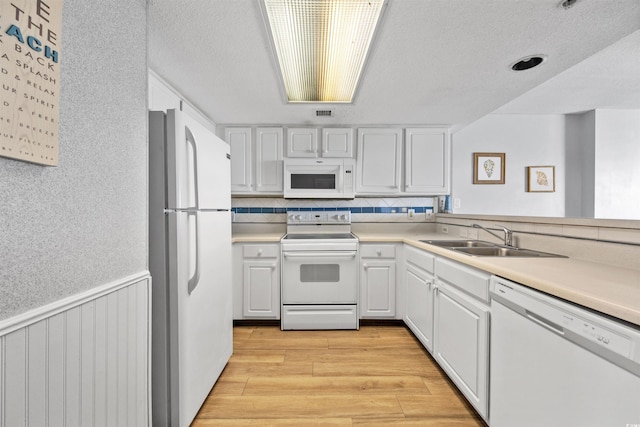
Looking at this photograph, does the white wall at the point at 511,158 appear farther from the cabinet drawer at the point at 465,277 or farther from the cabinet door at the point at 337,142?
the cabinet drawer at the point at 465,277

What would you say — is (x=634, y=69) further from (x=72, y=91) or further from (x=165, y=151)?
(x=72, y=91)

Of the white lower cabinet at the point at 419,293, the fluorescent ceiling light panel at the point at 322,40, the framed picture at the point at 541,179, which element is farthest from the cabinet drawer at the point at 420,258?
the framed picture at the point at 541,179

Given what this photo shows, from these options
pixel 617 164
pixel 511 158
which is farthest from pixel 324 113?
pixel 617 164

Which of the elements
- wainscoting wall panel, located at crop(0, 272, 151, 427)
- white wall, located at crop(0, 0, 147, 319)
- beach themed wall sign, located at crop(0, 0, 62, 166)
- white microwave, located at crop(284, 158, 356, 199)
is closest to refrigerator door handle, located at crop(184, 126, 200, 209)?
white wall, located at crop(0, 0, 147, 319)

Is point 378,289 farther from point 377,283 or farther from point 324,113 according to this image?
point 324,113

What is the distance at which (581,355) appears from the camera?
0.85 meters

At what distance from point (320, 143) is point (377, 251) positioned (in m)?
1.31

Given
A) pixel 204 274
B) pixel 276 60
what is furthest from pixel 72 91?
pixel 276 60

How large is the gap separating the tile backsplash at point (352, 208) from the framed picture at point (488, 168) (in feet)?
2.83

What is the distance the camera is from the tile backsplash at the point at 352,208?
3.23 meters

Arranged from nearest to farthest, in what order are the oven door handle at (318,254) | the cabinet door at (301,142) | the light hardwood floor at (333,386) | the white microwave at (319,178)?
the light hardwood floor at (333,386) → the oven door handle at (318,254) → the white microwave at (319,178) → the cabinet door at (301,142)

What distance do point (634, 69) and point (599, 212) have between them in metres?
1.92

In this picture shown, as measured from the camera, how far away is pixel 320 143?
9.71 ft

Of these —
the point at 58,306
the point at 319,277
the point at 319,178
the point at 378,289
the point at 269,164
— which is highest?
the point at 269,164
